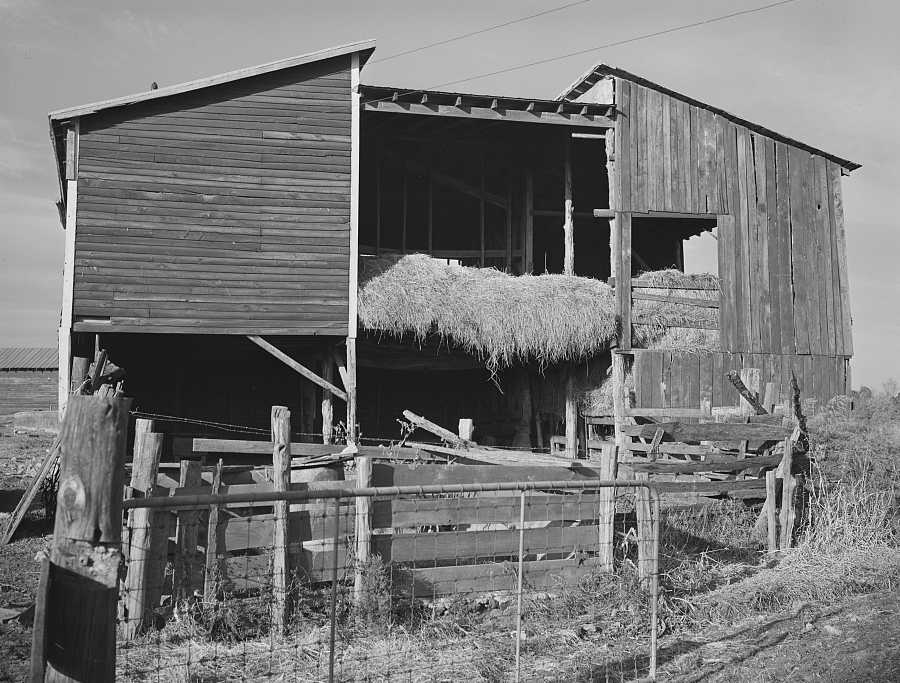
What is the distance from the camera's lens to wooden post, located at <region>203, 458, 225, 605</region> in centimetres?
705

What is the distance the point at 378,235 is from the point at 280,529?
1081 cm

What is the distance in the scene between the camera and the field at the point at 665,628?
20.4 feet

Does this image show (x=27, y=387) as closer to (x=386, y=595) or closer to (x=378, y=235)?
(x=378, y=235)

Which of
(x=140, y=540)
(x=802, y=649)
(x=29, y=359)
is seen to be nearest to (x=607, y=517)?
(x=802, y=649)

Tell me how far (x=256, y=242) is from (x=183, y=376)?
7504mm

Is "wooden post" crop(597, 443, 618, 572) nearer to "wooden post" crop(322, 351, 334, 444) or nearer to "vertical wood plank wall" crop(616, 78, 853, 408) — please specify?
"wooden post" crop(322, 351, 334, 444)

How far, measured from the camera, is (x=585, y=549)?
27.3 feet

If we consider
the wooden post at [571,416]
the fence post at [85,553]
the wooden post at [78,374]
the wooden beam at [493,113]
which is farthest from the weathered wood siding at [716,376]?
the fence post at [85,553]

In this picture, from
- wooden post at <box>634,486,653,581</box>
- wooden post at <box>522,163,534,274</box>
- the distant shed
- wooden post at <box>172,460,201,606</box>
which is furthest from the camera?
the distant shed

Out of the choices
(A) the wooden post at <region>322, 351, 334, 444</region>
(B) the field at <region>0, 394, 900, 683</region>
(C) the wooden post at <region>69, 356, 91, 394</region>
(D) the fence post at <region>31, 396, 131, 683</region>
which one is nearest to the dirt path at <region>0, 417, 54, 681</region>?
(B) the field at <region>0, 394, 900, 683</region>

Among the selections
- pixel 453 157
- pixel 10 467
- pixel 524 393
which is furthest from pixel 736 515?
pixel 10 467

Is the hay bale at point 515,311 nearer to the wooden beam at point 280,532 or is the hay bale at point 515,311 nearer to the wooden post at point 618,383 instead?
the wooden post at point 618,383

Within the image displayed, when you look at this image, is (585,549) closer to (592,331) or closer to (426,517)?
(426,517)

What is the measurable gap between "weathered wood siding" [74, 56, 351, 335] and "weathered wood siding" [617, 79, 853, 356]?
237 inches
